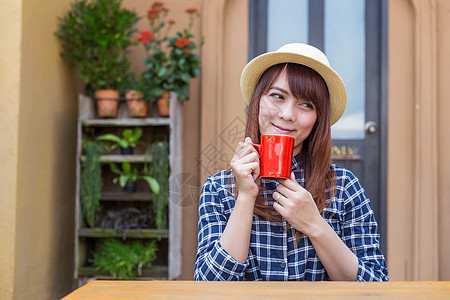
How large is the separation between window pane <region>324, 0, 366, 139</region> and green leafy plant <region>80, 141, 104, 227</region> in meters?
1.64

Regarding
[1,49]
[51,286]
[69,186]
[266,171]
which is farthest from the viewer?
[69,186]

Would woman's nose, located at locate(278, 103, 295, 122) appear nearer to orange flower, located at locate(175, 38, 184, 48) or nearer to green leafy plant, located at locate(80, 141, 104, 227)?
orange flower, located at locate(175, 38, 184, 48)

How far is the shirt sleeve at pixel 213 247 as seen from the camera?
115cm

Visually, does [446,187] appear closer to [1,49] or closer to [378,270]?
[378,270]

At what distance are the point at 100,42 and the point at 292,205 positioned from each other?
212 cm

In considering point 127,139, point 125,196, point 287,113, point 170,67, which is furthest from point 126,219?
point 287,113

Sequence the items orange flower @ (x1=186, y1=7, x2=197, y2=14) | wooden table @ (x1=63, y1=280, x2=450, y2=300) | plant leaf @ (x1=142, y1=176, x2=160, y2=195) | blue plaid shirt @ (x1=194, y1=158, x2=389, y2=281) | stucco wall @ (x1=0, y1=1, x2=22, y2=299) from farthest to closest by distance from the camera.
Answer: orange flower @ (x1=186, y1=7, x2=197, y2=14), plant leaf @ (x1=142, y1=176, x2=160, y2=195), stucco wall @ (x1=0, y1=1, x2=22, y2=299), blue plaid shirt @ (x1=194, y1=158, x2=389, y2=281), wooden table @ (x1=63, y1=280, x2=450, y2=300)

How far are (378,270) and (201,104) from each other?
81.0 inches

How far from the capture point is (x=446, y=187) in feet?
9.48

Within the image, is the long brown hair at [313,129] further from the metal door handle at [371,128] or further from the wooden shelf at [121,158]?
the metal door handle at [371,128]

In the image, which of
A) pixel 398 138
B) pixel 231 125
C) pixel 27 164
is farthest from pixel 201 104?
pixel 398 138

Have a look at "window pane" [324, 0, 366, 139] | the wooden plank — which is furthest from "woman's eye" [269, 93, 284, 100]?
"window pane" [324, 0, 366, 139]

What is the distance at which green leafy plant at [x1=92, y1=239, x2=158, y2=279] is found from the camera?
8.96 feet

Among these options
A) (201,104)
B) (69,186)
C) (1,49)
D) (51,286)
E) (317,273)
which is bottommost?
(51,286)
